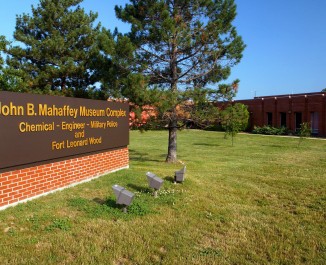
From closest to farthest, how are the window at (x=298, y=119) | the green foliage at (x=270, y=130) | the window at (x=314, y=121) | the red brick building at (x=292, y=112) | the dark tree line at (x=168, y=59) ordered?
the dark tree line at (x=168, y=59) < the red brick building at (x=292, y=112) < the window at (x=314, y=121) < the green foliage at (x=270, y=130) < the window at (x=298, y=119)

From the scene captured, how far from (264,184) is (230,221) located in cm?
373

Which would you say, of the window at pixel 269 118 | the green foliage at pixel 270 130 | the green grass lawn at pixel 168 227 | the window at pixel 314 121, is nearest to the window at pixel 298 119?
the window at pixel 314 121

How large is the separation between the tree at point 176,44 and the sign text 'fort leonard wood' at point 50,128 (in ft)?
11.4

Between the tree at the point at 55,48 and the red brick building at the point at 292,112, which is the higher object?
the tree at the point at 55,48

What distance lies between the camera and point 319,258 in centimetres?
452

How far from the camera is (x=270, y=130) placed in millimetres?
34062

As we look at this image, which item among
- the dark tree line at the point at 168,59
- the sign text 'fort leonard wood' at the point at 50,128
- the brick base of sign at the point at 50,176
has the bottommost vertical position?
the brick base of sign at the point at 50,176

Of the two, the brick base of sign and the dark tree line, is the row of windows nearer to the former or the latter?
the dark tree line

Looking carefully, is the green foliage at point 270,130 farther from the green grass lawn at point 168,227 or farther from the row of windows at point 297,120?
the green grass lawn at point 168,227

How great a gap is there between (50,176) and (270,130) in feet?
99.1

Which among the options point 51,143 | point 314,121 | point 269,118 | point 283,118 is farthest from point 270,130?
point 51,143

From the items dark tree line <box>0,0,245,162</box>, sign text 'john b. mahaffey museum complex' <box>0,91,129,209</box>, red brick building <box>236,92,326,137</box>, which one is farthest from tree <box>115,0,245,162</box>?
red brick building <box>236,92,326,137</box>

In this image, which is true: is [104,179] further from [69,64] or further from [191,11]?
[69,64]

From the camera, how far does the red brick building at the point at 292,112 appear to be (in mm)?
31359
